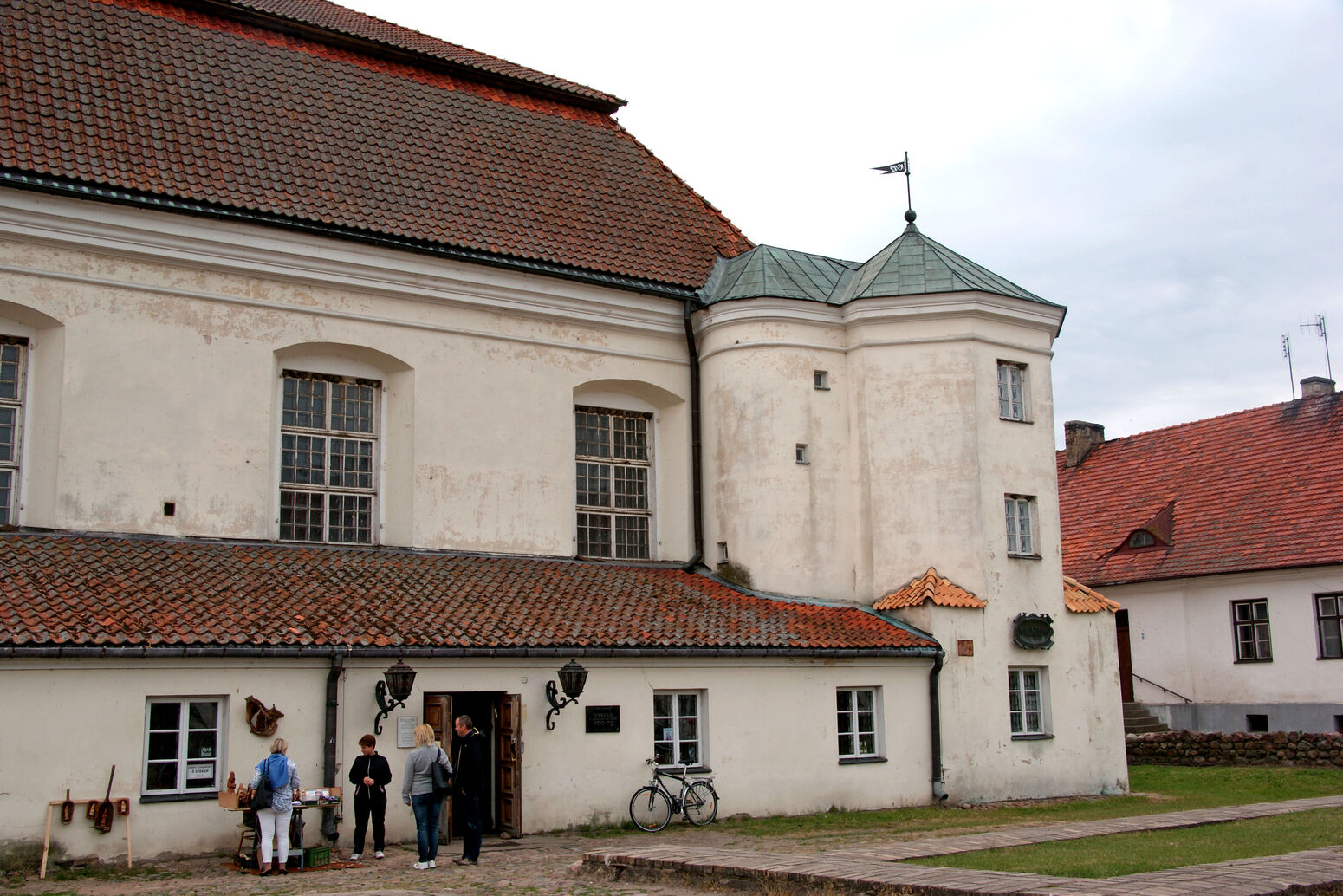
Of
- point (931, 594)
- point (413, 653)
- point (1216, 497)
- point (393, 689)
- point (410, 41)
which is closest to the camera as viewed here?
point (393, 689)

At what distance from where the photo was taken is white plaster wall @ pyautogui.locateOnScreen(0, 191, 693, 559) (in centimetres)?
1817

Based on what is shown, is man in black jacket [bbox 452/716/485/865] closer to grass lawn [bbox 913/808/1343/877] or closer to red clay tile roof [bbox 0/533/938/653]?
red clay tile roof [bbox 0/533/938/653]

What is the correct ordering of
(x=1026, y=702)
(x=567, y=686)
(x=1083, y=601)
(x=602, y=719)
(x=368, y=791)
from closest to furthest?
(x=368, y=791)
(x=567, y=686)
(x=602, y=719)
(x=1026, y=702)
(x=1083, y=601)

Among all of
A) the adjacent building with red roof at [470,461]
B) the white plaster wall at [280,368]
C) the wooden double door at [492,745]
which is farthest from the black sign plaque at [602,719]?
the white plaster wall at [280,368]

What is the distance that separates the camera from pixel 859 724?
20.6 metres

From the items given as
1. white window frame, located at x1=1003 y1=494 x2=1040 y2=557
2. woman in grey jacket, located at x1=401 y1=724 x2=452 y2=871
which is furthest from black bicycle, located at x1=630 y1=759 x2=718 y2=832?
white window frame, located at x1=1003 y1=494 x2=1040 y2=557

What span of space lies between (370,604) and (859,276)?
11.4m

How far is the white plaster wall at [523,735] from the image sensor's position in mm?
14539

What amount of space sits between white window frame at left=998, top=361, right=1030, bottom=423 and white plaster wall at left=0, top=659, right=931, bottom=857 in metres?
4.99

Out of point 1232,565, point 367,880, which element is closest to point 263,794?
point 367,880

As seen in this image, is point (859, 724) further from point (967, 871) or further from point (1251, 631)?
point (1251, 631)

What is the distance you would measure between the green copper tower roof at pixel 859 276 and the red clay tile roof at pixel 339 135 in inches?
31.2

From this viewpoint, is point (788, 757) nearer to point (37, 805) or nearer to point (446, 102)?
point (37, 805)

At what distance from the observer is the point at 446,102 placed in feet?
81.7
